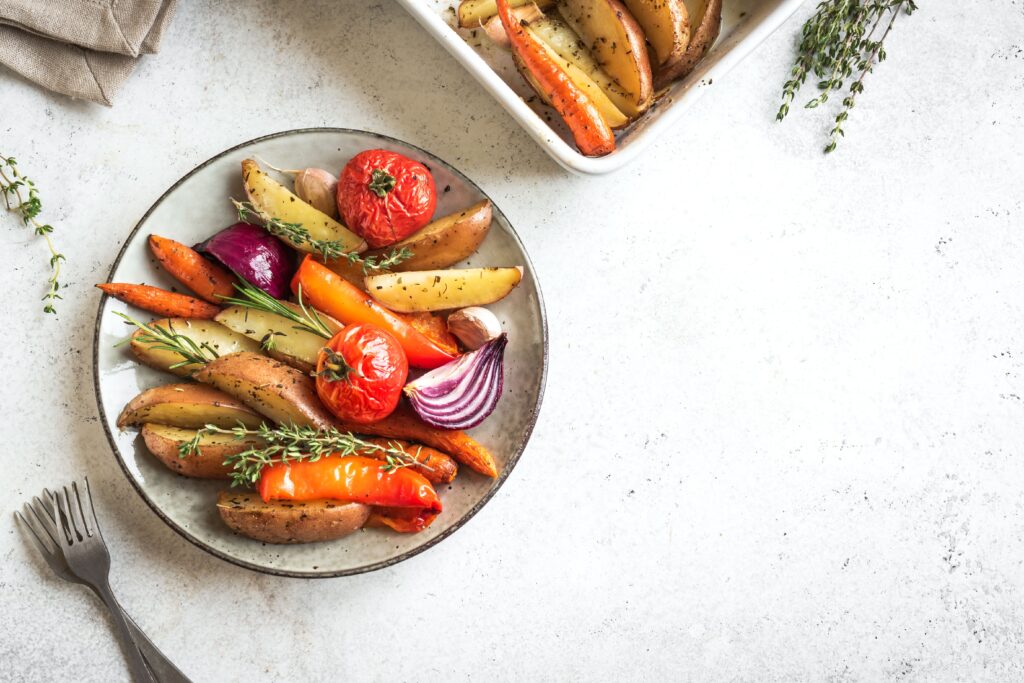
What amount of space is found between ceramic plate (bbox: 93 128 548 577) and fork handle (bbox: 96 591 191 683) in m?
0.32

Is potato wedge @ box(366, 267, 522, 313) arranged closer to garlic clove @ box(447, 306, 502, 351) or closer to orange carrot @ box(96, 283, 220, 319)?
garlic clove @ box(447, 306, 502, 351)

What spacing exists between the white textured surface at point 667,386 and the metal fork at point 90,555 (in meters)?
0.04

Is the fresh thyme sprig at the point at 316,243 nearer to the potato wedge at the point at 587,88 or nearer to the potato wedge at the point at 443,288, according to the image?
the potato wedge at the point at 443,288

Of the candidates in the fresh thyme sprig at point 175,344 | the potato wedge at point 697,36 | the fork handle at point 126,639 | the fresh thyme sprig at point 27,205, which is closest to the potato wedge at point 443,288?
the fresh thyme sprig at point 175,344

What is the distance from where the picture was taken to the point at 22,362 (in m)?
1.67

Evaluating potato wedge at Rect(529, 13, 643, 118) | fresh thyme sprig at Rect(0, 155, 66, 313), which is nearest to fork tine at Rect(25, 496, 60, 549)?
fresh thyme sprig at Rect(0, 155, 66, 313)

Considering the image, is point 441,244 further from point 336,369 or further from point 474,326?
point 336,369

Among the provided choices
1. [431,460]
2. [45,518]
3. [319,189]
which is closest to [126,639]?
[45,518]

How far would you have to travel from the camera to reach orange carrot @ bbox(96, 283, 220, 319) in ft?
4.94

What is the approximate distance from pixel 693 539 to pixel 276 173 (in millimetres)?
1191

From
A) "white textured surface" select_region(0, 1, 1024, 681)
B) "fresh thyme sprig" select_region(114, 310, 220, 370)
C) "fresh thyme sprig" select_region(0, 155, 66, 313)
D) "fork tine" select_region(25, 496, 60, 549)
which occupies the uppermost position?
"fresh thyme sprig" select_region(0, 155, 66, 313)

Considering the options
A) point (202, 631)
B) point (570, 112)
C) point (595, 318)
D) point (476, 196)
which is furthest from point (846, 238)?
point (202, 631)

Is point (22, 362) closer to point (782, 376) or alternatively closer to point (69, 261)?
point (69, 261)

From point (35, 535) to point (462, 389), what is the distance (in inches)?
37.7
